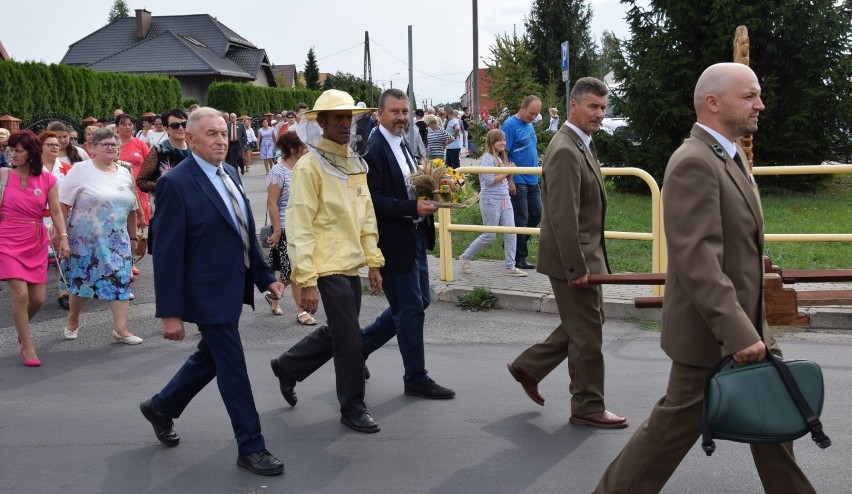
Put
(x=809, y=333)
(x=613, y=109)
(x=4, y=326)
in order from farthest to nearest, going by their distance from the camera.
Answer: (x=613, y=109) → (x=4, y=326) → (x=809, y=333)

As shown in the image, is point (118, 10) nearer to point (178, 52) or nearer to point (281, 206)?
point (178, 52)

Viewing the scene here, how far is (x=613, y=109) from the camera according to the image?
18.0 m

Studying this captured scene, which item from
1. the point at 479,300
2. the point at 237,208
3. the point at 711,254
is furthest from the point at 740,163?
the point at 479,300

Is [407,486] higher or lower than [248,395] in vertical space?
lower

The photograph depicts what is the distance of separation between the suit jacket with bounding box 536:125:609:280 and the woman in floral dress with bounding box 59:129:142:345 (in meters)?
4.18

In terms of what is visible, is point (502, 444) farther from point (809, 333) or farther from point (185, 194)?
point (809, 333)

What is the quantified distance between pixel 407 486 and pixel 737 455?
5.80ft

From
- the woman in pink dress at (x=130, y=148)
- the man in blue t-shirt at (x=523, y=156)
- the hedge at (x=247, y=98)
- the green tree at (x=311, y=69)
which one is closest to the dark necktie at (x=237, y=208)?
the man in blue t-shirt at (x=523, y=156)

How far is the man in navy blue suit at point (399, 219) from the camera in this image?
5.94 m

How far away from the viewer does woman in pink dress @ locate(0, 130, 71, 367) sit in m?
7.32

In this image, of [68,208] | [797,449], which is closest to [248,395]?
[797,449]

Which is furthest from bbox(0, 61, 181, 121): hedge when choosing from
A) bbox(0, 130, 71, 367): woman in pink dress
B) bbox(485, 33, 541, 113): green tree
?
bbox(0, 130, 71, 367): woman in pink dress

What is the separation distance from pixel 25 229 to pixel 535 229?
A: 173 inches

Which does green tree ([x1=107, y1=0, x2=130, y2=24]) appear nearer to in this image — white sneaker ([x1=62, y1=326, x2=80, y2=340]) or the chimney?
the chimney
